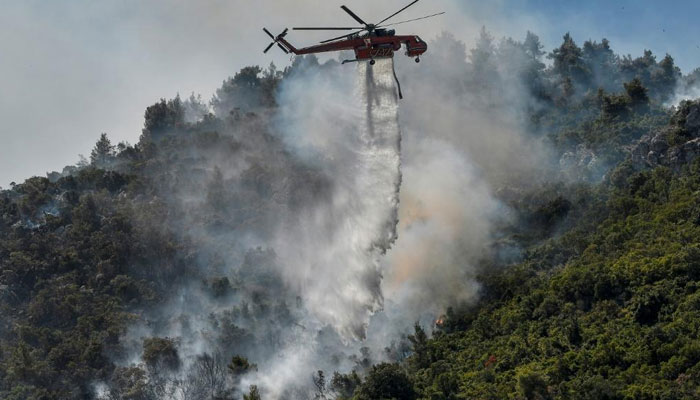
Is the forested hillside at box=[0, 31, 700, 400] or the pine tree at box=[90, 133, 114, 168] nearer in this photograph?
the forested hillside at box=[0, 31, 700, 400]

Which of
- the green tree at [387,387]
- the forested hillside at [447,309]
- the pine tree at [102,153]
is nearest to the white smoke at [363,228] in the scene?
the forested hillside at [447,309]

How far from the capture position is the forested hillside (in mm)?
66250

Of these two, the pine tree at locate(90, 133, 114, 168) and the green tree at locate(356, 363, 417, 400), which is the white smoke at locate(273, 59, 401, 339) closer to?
the green tree at locate(356, 363, 417, 400)

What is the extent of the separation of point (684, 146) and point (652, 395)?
3558cm

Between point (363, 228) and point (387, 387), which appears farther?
point (363, 228)

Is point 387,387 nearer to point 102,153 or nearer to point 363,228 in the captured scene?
point 363,228

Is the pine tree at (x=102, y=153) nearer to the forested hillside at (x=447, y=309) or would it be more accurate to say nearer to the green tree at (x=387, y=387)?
the forested hillside at (x=447, y=309)

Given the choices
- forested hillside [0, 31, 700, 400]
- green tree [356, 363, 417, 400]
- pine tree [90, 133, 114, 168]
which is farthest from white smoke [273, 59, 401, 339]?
pine tree [90, 133, 114, 168]

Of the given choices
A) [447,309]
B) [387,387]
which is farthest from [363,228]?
[387,387]

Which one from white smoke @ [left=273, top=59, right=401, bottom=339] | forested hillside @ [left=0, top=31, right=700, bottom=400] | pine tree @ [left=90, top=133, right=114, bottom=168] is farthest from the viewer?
pine tree @ [left=90, top=133, right=114, bottom=168]

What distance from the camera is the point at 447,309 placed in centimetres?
8156

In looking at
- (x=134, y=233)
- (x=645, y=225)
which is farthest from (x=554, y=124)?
(x=134, y=233)

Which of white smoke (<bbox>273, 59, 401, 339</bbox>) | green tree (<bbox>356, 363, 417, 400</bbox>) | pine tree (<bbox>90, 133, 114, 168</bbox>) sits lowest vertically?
green tree (<bbox>356, 363, 417, 400</bbox>)

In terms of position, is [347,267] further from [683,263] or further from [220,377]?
[683,263]
